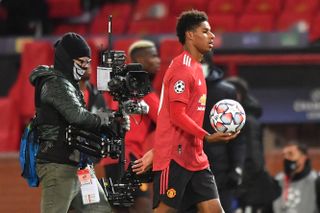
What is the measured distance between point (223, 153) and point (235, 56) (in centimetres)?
413

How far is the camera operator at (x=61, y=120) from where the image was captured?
654 centimetres

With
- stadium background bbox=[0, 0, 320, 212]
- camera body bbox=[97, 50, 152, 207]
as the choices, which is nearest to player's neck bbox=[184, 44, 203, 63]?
camera body bbox=[97, 50, 152, 207]

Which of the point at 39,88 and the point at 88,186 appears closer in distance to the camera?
the point at 39,88

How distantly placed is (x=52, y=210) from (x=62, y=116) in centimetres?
61

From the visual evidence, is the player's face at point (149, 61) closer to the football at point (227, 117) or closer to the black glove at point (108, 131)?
the football at point (227, 117)

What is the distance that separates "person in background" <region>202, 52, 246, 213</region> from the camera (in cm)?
816

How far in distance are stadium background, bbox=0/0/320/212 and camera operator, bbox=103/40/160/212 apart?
1963 mm

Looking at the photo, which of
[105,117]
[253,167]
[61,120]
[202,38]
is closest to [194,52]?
[202,38]

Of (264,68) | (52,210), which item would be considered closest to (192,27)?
(52,210)

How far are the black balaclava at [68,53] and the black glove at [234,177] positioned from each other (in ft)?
6.46

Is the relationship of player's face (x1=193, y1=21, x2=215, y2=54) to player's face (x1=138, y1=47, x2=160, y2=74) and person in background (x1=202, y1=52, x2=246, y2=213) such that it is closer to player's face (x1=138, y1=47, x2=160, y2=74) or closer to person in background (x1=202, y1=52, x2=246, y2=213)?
person in background (x1=202, y1=52, x2=246, y2=213)

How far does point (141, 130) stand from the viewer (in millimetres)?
8023

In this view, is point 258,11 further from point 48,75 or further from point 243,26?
point 48,75

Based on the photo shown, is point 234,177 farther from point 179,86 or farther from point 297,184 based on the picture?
point 297,184
